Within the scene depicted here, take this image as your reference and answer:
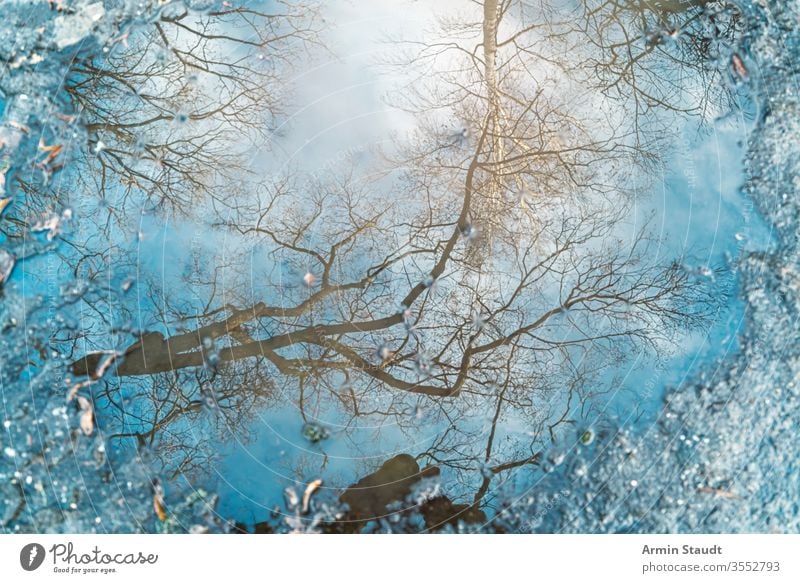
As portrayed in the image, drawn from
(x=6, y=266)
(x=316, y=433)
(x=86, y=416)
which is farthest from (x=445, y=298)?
(x=6, y=266)

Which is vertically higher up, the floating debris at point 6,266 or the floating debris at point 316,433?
the floating debris at point 6,266

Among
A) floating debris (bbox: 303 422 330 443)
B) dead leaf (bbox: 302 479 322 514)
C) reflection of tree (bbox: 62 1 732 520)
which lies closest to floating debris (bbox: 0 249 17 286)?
reflection of tree (bbox: 62 1 732 520)

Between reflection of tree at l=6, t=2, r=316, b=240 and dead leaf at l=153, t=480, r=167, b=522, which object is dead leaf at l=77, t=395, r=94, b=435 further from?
reflection of tree at l=6, t=2, r=316, b=240

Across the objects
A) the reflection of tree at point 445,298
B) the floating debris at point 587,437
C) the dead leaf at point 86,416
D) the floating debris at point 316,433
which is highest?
the reflection of tree at point 445,298

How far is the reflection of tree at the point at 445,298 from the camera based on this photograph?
1.96 m

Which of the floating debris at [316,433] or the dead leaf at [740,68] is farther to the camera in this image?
the dead leaf at [740,68]

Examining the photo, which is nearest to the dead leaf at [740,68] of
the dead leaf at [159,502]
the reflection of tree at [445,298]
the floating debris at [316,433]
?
the reflection of tree at [445,298]

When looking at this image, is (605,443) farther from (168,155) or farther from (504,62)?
(168,155)

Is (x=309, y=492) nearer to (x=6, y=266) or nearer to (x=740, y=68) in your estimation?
(x=6, y=266)

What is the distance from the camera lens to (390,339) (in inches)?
78.0

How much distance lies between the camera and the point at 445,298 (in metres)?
1.99

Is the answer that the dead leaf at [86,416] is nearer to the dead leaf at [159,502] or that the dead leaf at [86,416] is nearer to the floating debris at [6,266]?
the dead leaf at [159,502]
